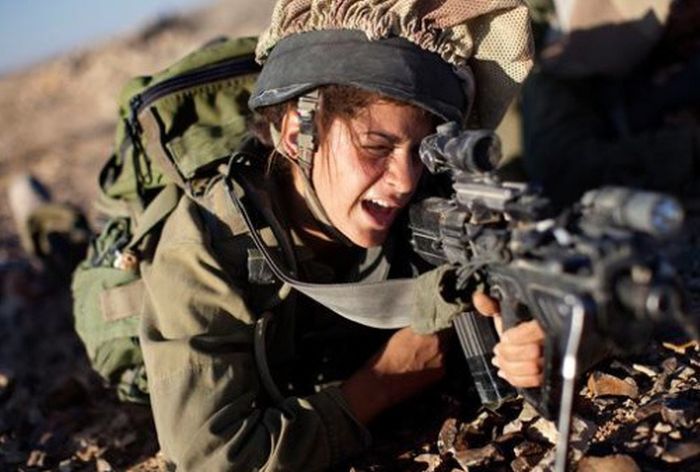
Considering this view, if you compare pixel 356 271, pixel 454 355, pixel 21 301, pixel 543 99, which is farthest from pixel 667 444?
pixel 21 301

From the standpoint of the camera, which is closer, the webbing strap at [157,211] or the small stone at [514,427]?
the small stone at [514,427]

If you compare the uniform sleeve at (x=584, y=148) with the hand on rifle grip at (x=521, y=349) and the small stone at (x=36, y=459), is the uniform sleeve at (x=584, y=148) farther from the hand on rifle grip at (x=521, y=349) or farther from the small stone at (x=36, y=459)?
the small stone at (x=36, y=459)

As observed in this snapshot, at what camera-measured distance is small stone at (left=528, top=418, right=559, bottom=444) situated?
9.98ft

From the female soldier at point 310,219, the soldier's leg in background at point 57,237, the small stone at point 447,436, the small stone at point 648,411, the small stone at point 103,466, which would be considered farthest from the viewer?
the soldier's leg in background at point 57,237

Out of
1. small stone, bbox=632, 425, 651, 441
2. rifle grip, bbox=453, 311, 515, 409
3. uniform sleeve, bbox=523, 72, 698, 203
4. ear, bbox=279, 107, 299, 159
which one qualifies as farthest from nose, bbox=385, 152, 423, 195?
uniform sleeve, bbox=523, 72, 698, 203

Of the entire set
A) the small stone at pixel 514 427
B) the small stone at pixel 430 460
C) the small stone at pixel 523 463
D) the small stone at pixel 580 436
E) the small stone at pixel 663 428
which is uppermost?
the small stone at pixel 663 428

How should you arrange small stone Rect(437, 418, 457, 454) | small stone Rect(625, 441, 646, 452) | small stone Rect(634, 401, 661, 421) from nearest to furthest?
small stone Rect(625, 441, 646, 452)
small stone Rect(634, 401, 661, 421)
small stone Rect(437, 418, 457, 454)

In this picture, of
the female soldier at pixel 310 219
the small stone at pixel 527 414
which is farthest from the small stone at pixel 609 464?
the small stone at pixel 527 414

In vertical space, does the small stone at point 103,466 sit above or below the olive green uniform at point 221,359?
below

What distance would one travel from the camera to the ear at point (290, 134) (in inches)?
131

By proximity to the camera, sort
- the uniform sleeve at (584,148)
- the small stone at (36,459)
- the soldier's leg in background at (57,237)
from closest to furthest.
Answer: the small stone at (36,459), the uniform sleeve at (584,148), the soldier's leg in background at (57,237)

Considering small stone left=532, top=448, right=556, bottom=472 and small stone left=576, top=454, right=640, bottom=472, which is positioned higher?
small stone left=576, top=454, right=640, bottom=472

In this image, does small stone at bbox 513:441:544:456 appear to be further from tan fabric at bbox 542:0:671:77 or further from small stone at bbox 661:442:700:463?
tan fabric at bbox 542:0:671:77

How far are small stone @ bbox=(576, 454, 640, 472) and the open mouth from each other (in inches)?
45.2
